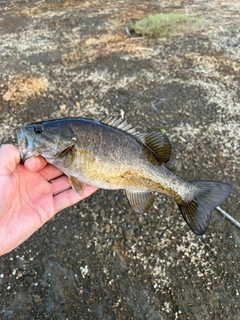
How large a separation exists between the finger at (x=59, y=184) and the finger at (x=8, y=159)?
50 cm

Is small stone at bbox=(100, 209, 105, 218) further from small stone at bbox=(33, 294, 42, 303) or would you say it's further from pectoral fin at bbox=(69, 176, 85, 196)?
pectoral fin at bbox=(69, 176, 85, 196)

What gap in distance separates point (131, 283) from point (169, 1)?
29.9ft

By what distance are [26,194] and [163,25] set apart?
657 cm

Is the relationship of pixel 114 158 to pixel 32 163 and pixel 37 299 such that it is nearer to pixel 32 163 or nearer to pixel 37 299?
pixel 32 163

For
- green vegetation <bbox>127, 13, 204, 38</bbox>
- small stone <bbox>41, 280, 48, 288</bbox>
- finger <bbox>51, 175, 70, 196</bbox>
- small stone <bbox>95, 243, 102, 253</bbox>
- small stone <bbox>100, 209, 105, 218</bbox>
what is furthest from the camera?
green vegetation <bbox>127, 13, 204, 38</bbox>

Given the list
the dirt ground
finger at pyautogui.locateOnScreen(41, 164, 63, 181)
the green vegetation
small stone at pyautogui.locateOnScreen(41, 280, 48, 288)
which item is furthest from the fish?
the green vegetation

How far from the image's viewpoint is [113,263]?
3.67m

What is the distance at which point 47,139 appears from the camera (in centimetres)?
276

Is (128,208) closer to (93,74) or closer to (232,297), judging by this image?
(232,297)

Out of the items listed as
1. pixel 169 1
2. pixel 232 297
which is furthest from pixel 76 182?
pixel 169 1

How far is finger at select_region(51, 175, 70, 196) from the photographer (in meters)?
3.18

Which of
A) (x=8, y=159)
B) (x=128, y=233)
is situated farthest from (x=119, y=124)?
(x=128, y=233)

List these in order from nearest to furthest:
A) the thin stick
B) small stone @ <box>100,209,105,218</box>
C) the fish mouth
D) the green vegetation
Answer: the fish mouth, the thin stick, small stone @ <box>100,209,105,218</box>, the green vegetation

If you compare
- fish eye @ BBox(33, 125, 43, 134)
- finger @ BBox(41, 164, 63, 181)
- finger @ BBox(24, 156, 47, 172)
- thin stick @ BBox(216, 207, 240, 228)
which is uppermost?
fish eye @ BBox(33, 125, 43, 134)
